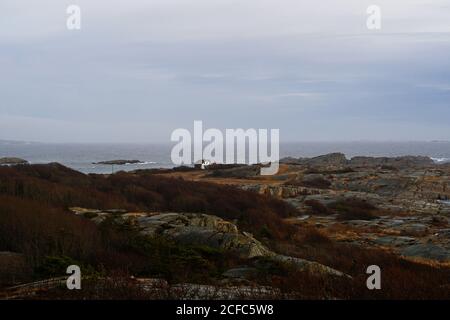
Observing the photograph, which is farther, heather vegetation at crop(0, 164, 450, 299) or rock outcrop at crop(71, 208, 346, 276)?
rock outcrop at crop(71, 208, 346, 276)

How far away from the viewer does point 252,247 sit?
11250 millimetres

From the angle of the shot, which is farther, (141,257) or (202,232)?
(202,232)

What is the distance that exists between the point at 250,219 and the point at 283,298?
1240 cm

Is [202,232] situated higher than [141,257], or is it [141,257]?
[141,257]

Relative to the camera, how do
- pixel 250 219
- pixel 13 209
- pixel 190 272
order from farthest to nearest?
pixel 250 219 < pixel 13 209 < pixel 190 272

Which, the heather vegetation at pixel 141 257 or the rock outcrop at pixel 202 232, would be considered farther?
the rock outcrop at pixel 202 232
